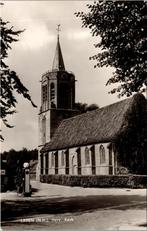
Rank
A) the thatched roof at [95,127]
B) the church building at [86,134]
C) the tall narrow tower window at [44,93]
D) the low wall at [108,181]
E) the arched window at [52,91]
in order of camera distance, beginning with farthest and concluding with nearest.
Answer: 1. the tall narrow tower window at [44,93]
2. the arched window at [52,91]
3. the thatched roof at [95,127]
4. the church building at [86,134]
5. the low wall at [108,181]

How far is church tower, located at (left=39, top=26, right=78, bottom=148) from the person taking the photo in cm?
5741

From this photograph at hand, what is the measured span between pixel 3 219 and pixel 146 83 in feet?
24.6

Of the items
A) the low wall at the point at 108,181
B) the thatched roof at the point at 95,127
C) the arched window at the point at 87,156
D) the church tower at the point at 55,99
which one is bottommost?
the low wall at the point at 108,181

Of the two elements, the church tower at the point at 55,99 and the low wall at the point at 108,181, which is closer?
the low wall at the point at 108,181

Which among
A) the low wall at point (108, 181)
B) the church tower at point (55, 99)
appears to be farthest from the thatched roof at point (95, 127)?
the low wall at point (108, 181)

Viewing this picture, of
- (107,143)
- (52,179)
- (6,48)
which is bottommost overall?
(52,179)

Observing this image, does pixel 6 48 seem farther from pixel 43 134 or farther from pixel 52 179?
pixel 43 134

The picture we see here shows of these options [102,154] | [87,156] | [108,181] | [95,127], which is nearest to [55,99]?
[95,127]

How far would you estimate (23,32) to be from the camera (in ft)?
45.7

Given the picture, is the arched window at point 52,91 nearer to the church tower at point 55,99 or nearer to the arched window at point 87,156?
the church tower at point 55,99

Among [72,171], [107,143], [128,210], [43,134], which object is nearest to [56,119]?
[43,134]

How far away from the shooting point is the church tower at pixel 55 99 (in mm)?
57406

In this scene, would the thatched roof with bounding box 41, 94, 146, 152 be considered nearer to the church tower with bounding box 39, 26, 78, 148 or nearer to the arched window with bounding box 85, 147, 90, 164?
the arched window with bounding box 85, 147, 90, 164

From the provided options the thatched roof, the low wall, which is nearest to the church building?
the thatched roof
